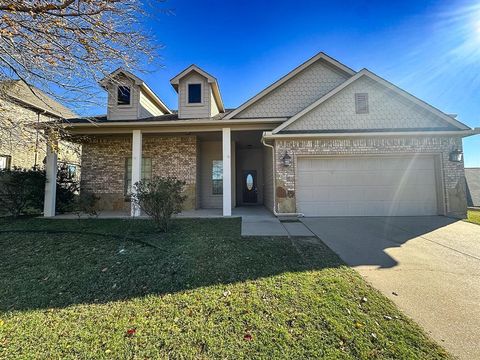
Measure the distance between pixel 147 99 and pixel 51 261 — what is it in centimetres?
951

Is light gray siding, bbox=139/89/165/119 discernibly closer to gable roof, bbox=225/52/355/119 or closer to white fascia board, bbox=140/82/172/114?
white fascia board, bbox=140/82/172/114

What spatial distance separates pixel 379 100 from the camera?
9.08 m

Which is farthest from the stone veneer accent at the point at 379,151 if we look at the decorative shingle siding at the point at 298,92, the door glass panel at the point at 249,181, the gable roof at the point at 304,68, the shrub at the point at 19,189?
the shrub at the point at 19,189

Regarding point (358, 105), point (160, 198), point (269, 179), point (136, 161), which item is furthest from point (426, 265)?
point (136, 161)

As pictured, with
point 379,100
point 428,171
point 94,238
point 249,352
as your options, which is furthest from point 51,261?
point 428,171

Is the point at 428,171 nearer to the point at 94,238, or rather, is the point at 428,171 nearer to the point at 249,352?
the point at 249,352

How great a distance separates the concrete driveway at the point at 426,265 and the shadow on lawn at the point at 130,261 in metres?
0.80

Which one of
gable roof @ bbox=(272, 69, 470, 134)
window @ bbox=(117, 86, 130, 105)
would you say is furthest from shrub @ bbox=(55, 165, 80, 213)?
gable roof @ bbox=(272, 69, 470, 134)

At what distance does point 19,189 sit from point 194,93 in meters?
8.59

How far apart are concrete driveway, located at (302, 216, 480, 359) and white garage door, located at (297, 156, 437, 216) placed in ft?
3.64

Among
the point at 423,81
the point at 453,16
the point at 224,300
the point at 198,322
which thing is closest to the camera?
the point at 198,322

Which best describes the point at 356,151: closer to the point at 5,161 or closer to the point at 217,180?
the point at 217,180

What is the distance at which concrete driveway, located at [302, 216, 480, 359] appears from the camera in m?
2.59

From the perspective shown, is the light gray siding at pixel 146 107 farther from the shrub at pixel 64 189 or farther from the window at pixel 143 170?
the shrub at pixel 64 189
